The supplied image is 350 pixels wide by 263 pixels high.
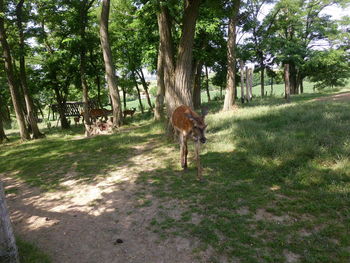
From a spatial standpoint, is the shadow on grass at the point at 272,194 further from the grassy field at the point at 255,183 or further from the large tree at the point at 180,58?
the large tree at the point at 180,58

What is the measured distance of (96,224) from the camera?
4.57 m

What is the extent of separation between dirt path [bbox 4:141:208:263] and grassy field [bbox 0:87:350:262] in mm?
272

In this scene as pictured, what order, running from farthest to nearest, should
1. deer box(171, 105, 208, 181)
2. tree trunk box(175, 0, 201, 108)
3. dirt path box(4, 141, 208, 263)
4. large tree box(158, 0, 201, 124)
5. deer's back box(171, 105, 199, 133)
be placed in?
tree trunk box(175, 0, 201, 108)
large tree box(158, 0, 201, 124)
deer's back box(171, 105, 199, 133)
deer box(171, 105, 208, 181)
dirt path box(4, 141, 208, 263)

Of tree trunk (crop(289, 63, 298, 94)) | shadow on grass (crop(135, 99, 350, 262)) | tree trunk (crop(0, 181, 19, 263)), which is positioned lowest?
shadow on grass (crop(135, 99, 350, 262))

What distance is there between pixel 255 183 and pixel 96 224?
367 centimetres

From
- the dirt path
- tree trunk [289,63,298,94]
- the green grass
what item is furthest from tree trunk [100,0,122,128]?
tree trunk [289,63,298,94]

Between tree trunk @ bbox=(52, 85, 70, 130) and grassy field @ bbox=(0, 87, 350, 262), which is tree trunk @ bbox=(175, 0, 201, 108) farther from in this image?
tree trunk @ bbox=(52, 85, 70, 130)

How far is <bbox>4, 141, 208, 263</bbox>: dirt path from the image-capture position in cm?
371

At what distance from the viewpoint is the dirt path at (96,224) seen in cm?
371

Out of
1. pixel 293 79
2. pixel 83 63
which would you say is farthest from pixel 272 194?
pixel 293 79

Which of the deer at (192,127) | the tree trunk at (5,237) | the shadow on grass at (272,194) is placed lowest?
the shadow on grass at (272,194)

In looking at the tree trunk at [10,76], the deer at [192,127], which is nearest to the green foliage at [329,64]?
the deer at [192,127]

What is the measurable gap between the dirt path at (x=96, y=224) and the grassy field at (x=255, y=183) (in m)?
0.27

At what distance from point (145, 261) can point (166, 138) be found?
7203 millimetres
